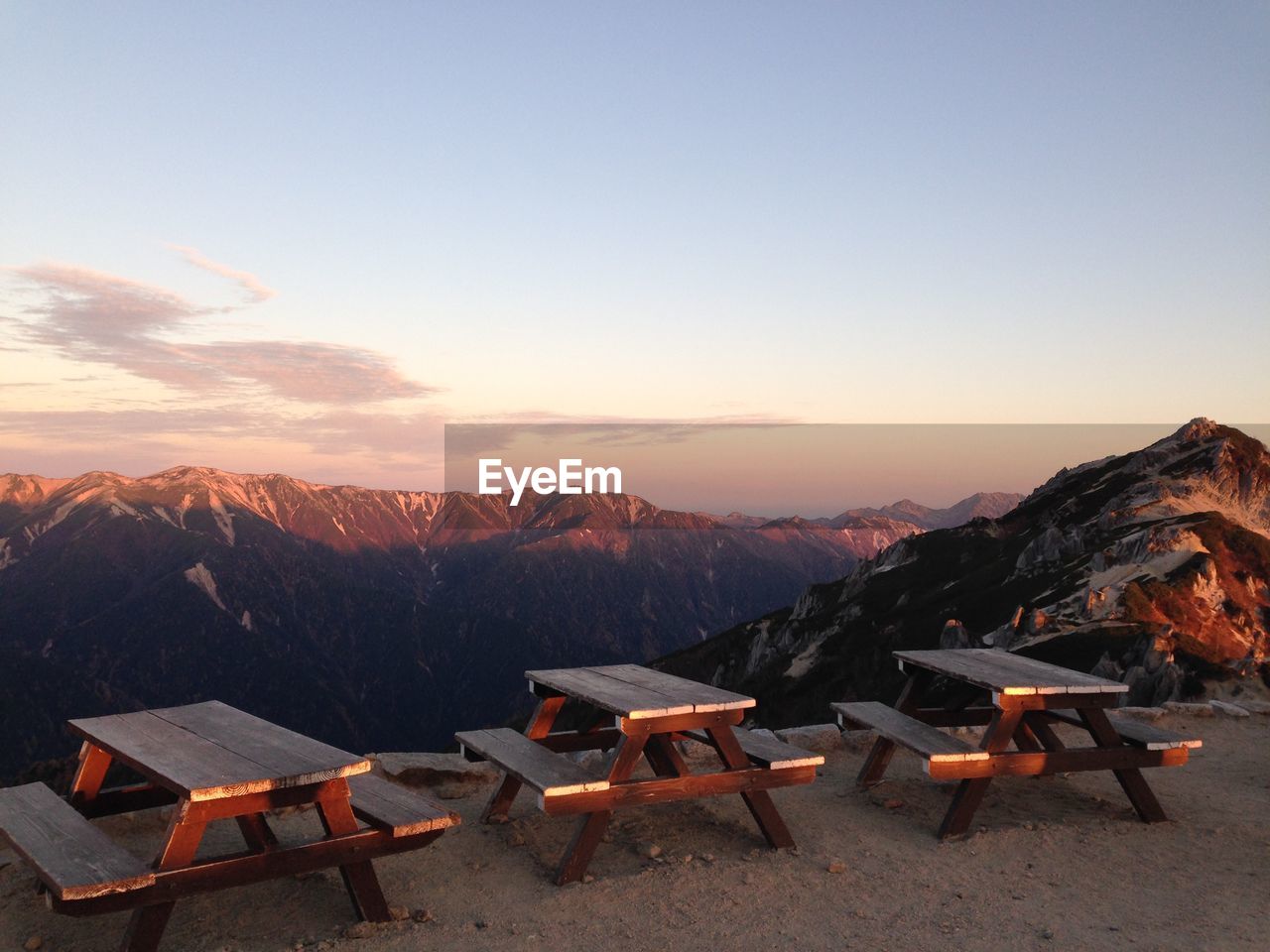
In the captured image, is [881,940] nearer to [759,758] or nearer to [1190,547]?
[759,758]

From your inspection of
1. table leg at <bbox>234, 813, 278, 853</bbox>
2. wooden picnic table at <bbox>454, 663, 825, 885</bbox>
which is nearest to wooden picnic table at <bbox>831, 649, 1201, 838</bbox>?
wooden picnic table at <bbox>454, 663, 825, 885</bbox>

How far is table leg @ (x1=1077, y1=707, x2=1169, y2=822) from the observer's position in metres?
8.75

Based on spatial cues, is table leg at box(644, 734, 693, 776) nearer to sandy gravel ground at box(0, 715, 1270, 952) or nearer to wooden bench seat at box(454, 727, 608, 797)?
sandy gravel ground at box(0, 715, 1270, 952)

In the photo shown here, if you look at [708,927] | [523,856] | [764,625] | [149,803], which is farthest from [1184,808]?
[764,625]

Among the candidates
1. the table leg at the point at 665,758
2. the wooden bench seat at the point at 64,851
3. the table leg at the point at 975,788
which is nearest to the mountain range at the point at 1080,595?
the table leg at the point at 975,788

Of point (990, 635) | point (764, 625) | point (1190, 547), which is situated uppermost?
point (1190, 547)

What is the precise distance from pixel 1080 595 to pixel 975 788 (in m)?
32.0

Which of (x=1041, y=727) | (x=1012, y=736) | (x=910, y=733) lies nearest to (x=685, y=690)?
(x=910, y=733)

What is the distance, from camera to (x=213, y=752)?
6.38 m

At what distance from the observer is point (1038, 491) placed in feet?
291

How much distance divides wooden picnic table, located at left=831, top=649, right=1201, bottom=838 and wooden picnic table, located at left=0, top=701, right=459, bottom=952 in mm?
4404

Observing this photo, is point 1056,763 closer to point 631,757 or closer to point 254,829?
point 631,757

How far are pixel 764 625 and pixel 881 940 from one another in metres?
83.9

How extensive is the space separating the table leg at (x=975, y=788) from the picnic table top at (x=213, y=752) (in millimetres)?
5051
